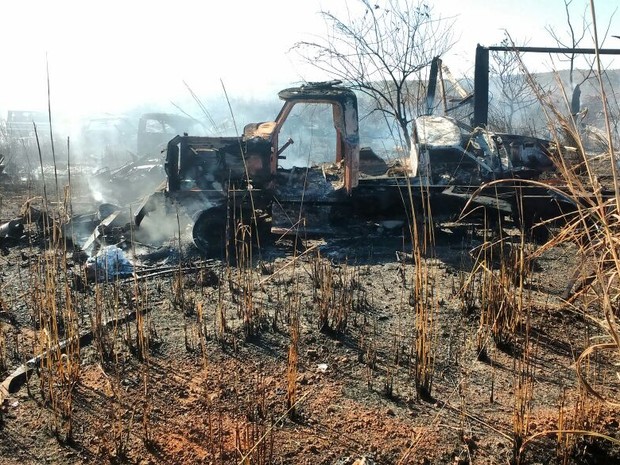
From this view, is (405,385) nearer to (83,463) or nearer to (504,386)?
(504,386)

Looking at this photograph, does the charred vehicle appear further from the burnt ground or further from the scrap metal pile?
the burnt ground

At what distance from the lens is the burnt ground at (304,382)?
293 centimetres

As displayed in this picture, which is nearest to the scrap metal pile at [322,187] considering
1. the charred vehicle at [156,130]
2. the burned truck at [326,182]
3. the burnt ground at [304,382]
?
the burned truck at [326,182]

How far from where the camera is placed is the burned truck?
23.9 ft

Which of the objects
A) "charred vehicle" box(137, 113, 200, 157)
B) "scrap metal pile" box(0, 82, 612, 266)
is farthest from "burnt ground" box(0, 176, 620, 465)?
"charred vehicle" box(137, 113, 200, 157)

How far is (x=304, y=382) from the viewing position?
12.1 feet

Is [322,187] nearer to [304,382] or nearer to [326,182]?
[326,182]

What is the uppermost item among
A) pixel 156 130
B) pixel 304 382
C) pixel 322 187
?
pixel 156 130

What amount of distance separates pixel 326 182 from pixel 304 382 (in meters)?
4.44

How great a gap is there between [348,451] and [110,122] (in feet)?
64.6

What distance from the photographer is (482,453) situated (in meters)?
2.88

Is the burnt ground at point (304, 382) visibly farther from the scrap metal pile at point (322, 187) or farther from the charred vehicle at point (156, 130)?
the charred vehicle at point (156, 130)

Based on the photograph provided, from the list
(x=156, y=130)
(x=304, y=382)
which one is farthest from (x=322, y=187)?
(x=156, y=130)

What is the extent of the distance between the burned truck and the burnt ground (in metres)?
2.03
